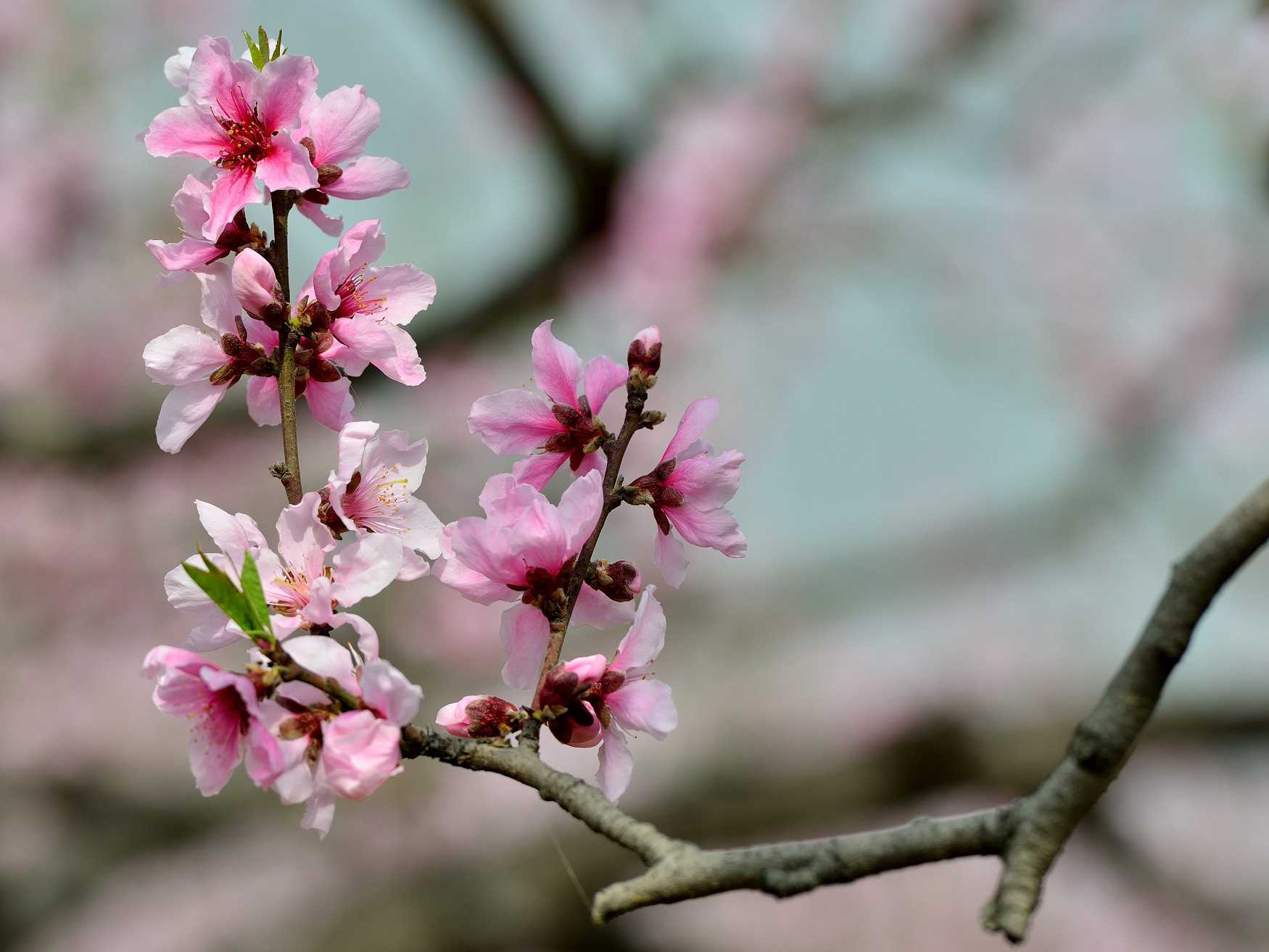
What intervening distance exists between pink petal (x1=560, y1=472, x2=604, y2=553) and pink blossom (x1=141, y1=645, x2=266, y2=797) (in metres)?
0.20

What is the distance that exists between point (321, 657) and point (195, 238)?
29cm

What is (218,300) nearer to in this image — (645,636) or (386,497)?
(386,497)

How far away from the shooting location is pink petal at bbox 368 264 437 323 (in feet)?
2.44

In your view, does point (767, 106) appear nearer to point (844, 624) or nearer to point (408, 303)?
point (844, 624)

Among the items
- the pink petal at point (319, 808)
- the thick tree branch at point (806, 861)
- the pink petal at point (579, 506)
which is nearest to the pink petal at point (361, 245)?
the pink petal at point (579, 506)

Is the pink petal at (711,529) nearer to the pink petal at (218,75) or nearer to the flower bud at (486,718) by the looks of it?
the flower bud at (486,718)

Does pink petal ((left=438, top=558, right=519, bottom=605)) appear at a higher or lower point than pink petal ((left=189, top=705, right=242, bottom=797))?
higher

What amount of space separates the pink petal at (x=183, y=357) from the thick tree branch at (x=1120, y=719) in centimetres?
56

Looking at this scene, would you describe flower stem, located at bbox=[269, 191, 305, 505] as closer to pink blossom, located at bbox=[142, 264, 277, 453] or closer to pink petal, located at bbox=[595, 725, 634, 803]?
pink blossom, located at bbox=[142, 264, 277, 453]

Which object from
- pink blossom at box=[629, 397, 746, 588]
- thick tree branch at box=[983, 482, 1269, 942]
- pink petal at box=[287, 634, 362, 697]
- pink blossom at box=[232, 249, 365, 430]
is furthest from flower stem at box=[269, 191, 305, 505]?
thick tree branch at box=[983, 482, 1269, 942]

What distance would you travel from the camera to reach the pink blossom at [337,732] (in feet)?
1.94

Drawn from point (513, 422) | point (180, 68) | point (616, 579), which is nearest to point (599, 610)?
point (616, 579)

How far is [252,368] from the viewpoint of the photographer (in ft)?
2.41

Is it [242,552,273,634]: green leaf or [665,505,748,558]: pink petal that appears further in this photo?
[665,505,748,558]: pink petal
